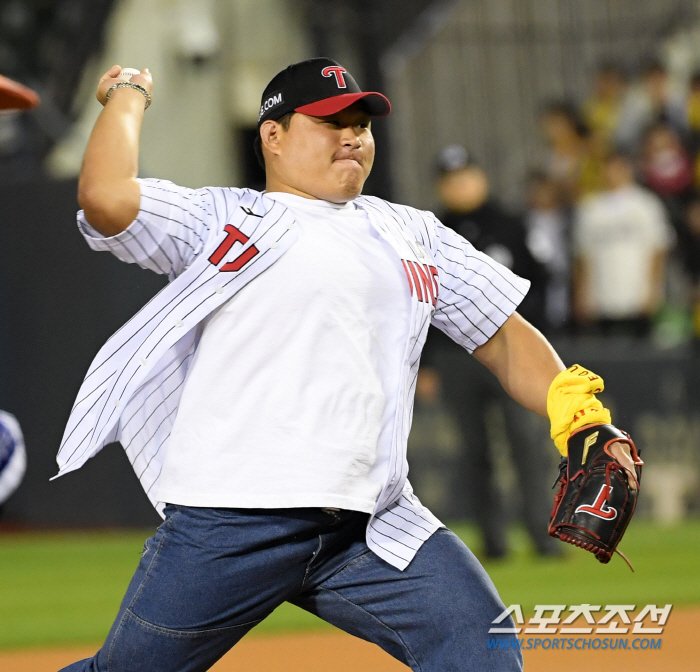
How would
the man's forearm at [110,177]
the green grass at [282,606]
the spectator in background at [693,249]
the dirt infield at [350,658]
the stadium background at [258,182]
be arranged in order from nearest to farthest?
1. the man's forearm at [110,177]
2. the dirt infield at [350,658]
3. the green grass at [282,606]
4. the stadium background at [258,182]
5. the spectator in background at [693,249]

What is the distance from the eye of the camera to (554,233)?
11.6m

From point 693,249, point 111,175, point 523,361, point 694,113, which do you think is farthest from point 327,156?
point 694,113

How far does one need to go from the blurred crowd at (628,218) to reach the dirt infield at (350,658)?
5415 mm

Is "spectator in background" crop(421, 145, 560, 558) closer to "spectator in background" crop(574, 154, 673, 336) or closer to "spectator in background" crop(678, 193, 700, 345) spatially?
"spectator in background" crop(574, 154, 673, 336)

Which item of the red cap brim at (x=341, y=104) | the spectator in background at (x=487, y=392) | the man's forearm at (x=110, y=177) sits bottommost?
the spectator in background at (x=487, y=392)

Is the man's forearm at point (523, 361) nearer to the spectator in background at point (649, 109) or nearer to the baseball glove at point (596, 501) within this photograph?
the baseball glove at point (596, 501)

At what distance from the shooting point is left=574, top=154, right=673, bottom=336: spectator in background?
36.7 ft

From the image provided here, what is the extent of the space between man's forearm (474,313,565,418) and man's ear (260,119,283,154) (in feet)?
2.76

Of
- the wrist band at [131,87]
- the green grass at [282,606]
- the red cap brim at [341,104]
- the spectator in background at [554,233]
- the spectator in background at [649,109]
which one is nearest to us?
the wrist band at [131,87]

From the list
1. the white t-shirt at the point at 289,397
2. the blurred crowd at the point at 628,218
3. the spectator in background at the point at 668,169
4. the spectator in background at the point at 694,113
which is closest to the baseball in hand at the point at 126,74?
the white t-shirt at the point at 289,397

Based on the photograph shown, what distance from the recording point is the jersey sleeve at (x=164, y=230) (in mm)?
2875

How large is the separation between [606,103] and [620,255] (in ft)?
8.03

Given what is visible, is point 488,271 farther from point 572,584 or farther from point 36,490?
point 36,490

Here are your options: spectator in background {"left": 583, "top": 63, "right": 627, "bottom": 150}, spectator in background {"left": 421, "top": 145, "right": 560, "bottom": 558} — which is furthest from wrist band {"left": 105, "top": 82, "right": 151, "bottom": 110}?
spectator in background {"left": 583, "top": 63, "right": 627, "bottom": 150}
